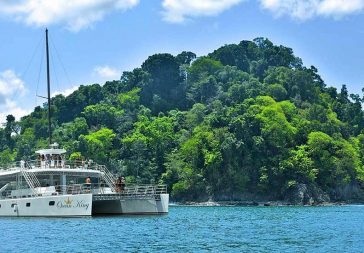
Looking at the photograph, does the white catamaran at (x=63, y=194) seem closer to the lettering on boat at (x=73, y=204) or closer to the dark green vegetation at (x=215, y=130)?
the lettering on boat at (x=73, y=204)

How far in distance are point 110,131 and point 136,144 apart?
35.4ft

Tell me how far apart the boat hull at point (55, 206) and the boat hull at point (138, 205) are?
133 inches

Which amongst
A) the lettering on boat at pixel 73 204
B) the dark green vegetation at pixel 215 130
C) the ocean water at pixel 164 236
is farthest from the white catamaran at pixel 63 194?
the dark green vegetation at pixel 215 130

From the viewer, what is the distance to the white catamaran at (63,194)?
164 feet

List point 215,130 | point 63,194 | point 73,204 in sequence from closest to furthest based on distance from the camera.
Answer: point 73,204 → point 63,194 → point 215,130

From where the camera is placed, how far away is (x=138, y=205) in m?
53.2

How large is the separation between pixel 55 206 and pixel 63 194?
1.74m

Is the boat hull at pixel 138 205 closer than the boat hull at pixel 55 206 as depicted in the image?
No

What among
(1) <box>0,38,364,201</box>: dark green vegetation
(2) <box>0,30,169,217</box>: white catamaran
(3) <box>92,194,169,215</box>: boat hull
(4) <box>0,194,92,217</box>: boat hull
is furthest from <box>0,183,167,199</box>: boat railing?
(1) <box>0,38,364,201</box>: dark green vegetation

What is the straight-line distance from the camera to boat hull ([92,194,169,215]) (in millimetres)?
53000

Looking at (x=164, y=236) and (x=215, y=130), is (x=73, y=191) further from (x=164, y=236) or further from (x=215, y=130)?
(x=215, y=130)

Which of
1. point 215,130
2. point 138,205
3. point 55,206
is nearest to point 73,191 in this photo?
point 55,206

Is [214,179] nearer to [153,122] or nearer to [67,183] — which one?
[153,122]

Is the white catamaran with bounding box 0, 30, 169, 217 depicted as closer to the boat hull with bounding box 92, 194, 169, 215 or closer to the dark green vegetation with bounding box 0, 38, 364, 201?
the boat hull with bounding box 92, 194, 169, 215
